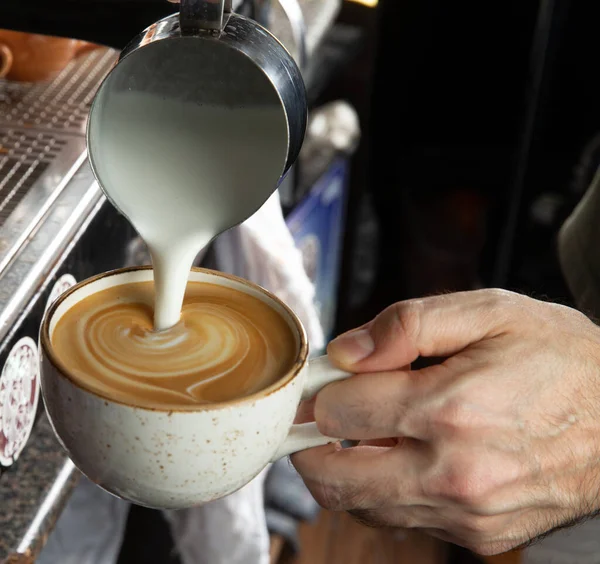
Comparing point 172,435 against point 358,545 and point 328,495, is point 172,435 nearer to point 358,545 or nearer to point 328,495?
point 328,495

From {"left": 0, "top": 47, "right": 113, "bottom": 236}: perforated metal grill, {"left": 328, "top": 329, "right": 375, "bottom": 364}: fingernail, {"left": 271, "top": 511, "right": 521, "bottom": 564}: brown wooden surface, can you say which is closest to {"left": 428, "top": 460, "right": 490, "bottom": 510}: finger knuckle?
{"left": 328, "top": 329, "right": 375, "bottom": 364}: fingernail

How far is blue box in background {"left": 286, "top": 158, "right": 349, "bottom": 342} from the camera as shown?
187 cm

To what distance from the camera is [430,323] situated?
787mm

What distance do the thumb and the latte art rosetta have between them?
0.06 m

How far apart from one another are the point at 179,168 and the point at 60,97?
45 cm

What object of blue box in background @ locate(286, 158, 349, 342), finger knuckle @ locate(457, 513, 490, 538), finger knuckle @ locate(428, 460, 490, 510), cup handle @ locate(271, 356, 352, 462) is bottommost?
blue box in background @ locate(286, 158, 349, 342)

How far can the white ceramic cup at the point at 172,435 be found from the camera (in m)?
0.63

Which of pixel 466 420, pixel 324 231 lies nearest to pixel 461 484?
pixel 466 420

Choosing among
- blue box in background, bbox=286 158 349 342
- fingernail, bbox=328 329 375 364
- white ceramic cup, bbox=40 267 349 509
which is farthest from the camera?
blue box in background, bbox=286 158 349 342

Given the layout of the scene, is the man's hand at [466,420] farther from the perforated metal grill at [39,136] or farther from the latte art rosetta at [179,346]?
the perforated metal grill at [39,136]

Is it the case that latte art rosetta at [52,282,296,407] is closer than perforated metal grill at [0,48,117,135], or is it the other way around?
latte art rosetta at [52,282,296,407]

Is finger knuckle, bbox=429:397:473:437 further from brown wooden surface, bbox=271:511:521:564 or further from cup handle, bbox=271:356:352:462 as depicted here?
brown wooden surface, bbox=271:511:521:564

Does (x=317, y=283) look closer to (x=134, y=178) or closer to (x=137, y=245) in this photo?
(x=137, y=245)

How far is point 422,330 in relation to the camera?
78 cm
